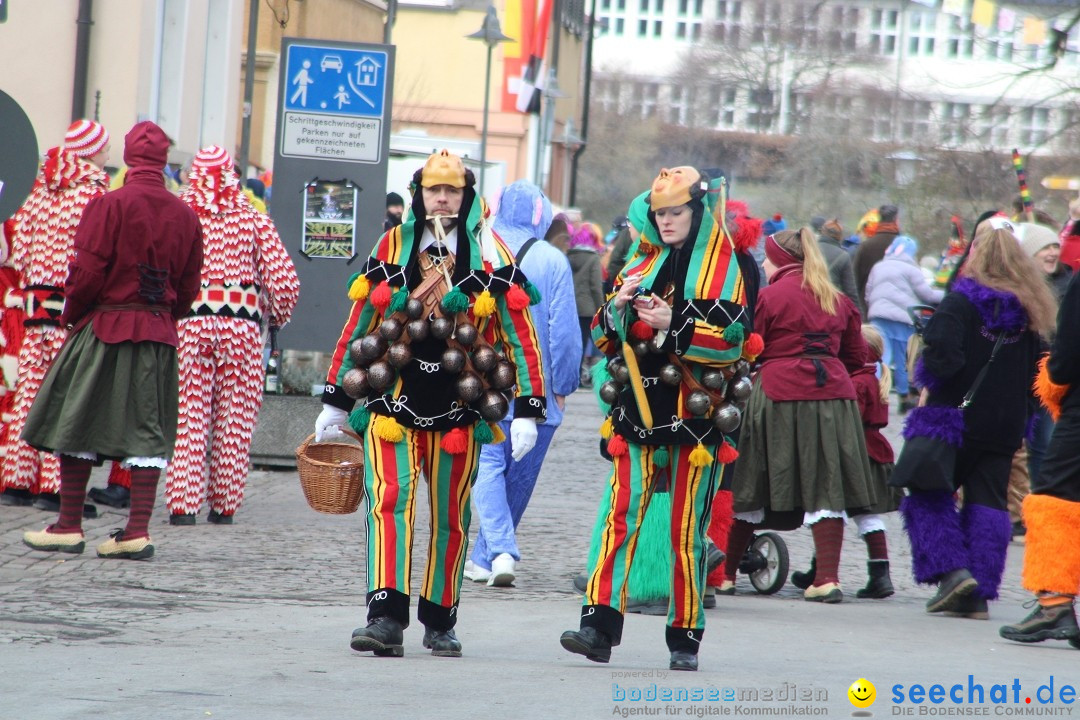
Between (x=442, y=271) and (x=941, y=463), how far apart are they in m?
3.17

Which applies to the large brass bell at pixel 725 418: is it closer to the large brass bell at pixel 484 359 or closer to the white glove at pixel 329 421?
the large brass bell at pixel 484 359

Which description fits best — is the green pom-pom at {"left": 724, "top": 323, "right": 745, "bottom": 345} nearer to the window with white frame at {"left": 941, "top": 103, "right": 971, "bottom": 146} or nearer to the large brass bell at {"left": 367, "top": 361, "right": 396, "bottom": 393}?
the large brass bell at {"left": 367, "top": 361, "right": 396, "bottom": 393}

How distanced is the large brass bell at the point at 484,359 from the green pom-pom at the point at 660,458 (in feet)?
2.28

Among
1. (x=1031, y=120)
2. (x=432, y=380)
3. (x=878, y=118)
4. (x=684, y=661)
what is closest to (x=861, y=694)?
(x=684, y=661)

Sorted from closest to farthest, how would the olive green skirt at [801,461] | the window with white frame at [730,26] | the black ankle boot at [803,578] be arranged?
the olive green skirt at [801,461]
the black ankle boot at [803,578]
the window with white frame at [730,26]

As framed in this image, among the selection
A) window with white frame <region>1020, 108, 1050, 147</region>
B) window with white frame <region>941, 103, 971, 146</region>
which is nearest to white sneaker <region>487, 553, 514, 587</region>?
window with white frame <region>1020, 108, 1050, 147</region>

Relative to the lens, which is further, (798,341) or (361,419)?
(798,341)

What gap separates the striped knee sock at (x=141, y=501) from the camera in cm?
884

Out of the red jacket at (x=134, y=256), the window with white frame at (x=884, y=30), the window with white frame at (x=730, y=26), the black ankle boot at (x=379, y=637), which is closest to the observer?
the black ankle boot at (x=379, y=637)

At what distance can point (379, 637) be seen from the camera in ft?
20.7

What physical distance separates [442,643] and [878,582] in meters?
3.35

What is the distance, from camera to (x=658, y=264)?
6.59 metres

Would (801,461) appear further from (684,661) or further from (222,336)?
(222,336)

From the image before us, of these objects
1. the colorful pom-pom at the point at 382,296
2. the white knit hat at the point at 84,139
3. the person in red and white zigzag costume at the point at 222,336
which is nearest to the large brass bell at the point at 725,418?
the colorful pom-pom at the point at 382,296
